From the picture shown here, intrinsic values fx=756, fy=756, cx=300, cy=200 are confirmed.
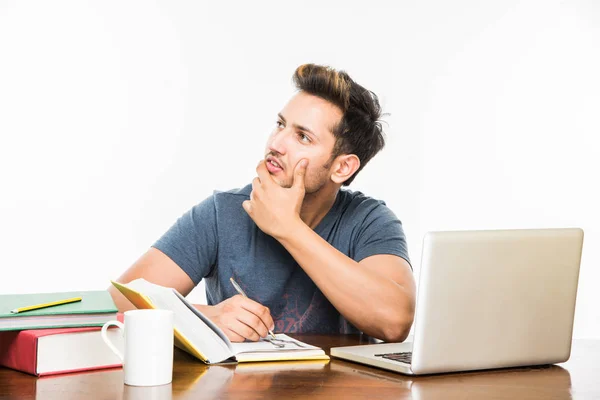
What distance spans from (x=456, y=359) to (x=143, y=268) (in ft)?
3.25

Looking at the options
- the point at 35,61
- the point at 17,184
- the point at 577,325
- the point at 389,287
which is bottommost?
the point at 577,325

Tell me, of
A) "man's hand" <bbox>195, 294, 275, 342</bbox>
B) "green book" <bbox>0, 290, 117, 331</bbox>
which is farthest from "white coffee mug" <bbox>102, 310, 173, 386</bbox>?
"man's hand" <bbox>195, 294, 275, 342</bbox>

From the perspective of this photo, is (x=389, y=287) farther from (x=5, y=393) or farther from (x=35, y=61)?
(x=35, y=61)

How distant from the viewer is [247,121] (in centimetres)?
371

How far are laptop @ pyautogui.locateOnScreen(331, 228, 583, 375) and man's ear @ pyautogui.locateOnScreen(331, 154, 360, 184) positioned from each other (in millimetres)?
847

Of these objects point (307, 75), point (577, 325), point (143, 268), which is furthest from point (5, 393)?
point (577, 325)

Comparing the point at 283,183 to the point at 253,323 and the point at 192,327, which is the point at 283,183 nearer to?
the point at 253,323

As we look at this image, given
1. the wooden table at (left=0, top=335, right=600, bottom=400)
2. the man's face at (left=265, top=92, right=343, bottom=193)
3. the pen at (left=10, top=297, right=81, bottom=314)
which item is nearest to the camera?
the wooden table at (left=0, top=335, right=600, bottom=400)

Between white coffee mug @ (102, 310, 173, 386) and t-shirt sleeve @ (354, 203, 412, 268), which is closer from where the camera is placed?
white coffee mug @ (102, 310, 173, 386)

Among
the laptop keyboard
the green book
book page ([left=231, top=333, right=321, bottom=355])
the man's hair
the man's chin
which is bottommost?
the laptop keyboard

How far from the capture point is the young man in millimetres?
1901

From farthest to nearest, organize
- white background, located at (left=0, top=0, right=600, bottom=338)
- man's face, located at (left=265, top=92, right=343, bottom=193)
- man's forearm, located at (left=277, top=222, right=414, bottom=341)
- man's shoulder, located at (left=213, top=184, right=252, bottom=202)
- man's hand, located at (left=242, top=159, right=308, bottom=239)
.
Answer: white background, located at (left=0, top=0, right=600, bottom=338), man's shoulder, located at (left=213, top=184, right=252, bottom=202), man's face, located at (left=265, top=92, right=343, bottom=193), man's hand, located at (left=242, top=159, right=308, bottom=239), man's forearm, located at (left=277, top=222, right=414, bottom=341)

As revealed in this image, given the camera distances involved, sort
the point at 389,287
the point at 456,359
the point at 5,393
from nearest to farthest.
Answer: the point at 5,393, the point at 456,359, the point at 389,287

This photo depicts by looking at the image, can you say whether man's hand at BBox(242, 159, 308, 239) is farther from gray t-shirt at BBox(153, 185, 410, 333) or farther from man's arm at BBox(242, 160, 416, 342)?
gray t-shirt at BBox(153, 185, 410, 333)
